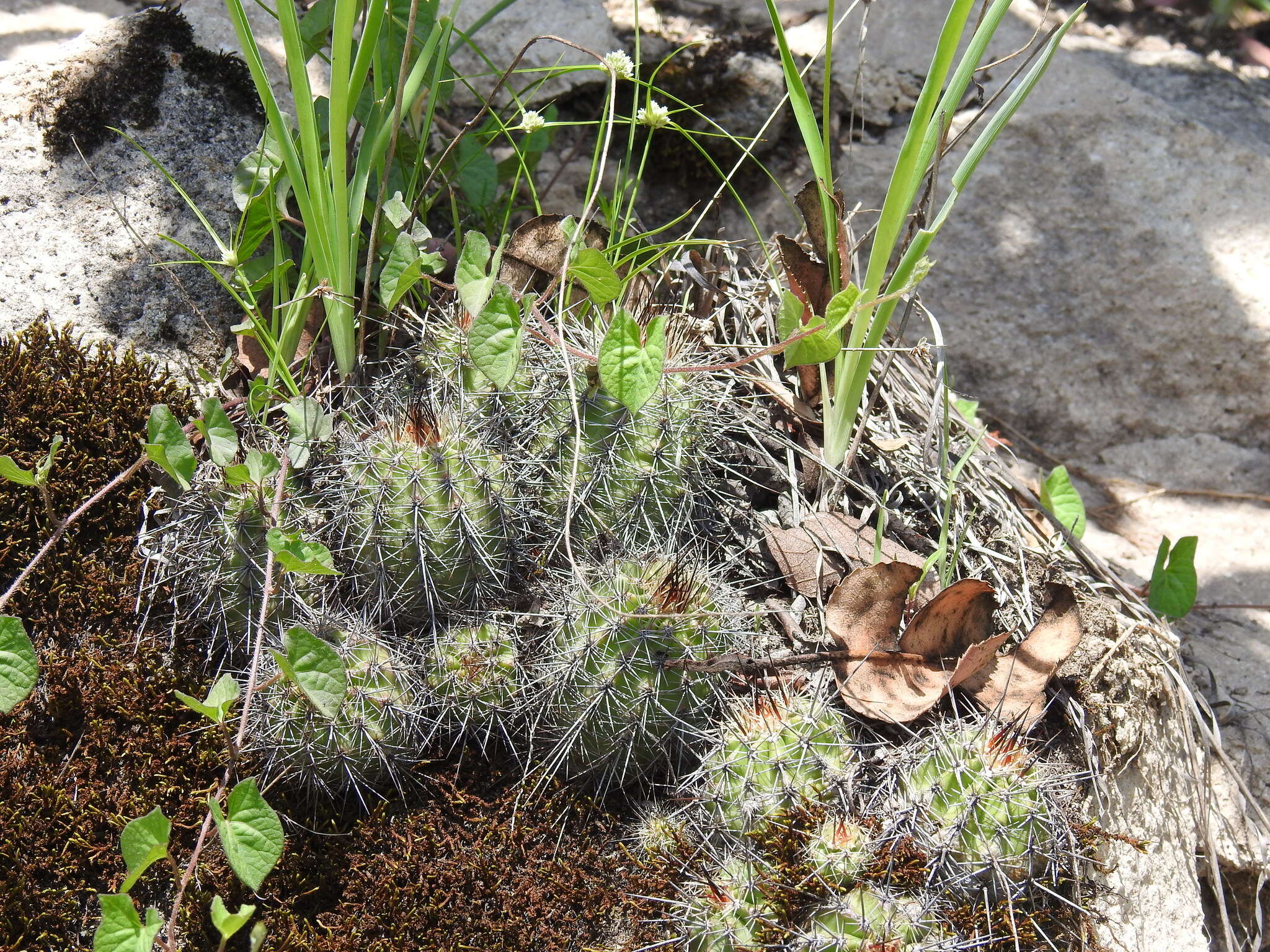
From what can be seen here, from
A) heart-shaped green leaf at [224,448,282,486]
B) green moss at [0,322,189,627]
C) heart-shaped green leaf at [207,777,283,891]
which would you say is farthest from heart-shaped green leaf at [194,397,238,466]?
heart-shaped green leaf at [207,777,283,891]

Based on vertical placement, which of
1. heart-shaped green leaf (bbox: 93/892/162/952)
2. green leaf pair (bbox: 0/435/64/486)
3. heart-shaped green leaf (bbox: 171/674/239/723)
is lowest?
heart-shaped green leaf (bbox: 93/892/162/952)

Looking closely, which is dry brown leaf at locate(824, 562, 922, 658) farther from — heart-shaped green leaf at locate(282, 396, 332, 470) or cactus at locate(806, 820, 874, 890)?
heart-shaped green leaf at locate(282, 396, 332, 470)

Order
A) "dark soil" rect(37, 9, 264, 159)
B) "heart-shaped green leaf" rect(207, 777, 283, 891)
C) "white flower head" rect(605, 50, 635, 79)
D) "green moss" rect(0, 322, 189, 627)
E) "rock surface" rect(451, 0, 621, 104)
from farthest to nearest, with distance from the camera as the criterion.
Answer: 1. "rock surface" rect(451, 0, 621, 104)
2. "dark soil" rect(37, 9, 264, 159)
3. "white flower head" rect(605, 50, 635, 79)
4. "green moss" rect(0, 322, 189, 627)
5. "heart-shaped green leaf" rect(207, 777, 283, 891)

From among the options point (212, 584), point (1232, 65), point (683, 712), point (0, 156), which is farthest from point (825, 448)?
point (1232, 65)

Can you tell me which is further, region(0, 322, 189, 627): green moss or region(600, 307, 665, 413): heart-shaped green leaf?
region(0, 322, 189, 627): green moss

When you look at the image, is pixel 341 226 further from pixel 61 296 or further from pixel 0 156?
pixel 0 156

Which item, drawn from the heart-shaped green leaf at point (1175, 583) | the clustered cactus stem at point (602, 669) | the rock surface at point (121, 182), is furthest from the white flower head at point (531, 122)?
the heart-shaped green leaf at point (1175, 583)

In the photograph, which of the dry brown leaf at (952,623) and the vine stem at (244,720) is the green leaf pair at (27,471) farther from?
the dry brown leaf at (952,623)

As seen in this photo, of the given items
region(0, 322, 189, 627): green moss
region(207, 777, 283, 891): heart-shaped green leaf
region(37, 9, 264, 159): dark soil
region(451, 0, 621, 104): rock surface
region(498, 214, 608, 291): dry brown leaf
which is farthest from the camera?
region(451, 0, 621, 104): rock surface
